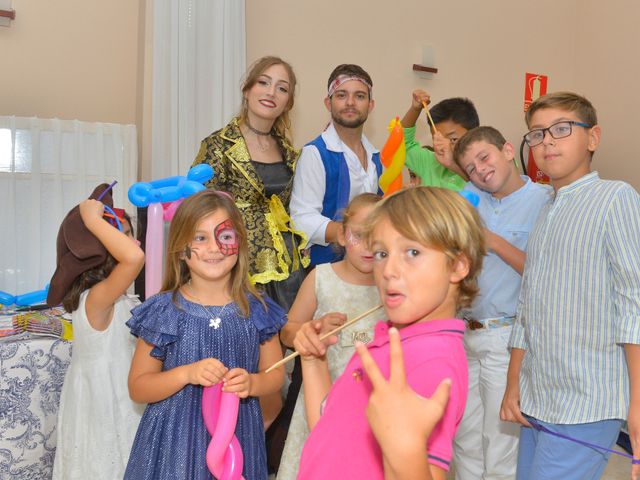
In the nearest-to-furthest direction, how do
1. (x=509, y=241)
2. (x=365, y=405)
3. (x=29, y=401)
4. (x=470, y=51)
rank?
(x=365, y=405), (x=509, y=241), (x=29, y=401), (x=470, y=51)

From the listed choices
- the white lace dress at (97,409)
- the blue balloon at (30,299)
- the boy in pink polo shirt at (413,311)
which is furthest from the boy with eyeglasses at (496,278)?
the blue balloon at (30,299)

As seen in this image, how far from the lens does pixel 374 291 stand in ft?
5.98

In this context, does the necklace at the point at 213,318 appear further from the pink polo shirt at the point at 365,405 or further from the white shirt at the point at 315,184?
the white shirt at the point at 315,184

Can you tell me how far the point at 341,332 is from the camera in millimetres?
1778

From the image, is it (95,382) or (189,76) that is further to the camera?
(189,76)

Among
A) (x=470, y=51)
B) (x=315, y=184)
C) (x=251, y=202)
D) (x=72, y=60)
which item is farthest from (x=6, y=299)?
(x=470, y=51)

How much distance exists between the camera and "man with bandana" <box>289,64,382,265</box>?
7.45 ft

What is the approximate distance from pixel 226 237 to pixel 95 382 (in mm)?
620

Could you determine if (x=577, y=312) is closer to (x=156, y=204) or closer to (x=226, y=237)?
(x=226, y=237)

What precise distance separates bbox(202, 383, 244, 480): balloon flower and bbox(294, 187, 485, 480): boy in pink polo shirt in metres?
0.42

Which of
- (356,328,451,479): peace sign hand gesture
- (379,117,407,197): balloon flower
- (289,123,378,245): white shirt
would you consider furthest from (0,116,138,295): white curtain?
(356,328,451,479): peace sign hand gesture

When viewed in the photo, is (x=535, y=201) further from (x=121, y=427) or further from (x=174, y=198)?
(x=121, y=427)

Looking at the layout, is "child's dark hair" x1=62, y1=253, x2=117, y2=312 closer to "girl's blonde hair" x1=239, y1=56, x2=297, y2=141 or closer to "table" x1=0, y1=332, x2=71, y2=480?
"table" x1=0, y1=332, x2=71, y2=480

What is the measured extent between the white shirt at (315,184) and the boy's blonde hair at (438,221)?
46.6 inches
